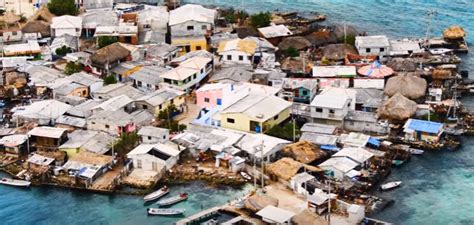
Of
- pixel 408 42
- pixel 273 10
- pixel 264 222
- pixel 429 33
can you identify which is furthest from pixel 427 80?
pixel 273 10

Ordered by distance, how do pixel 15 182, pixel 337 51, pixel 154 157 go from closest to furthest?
pixel 15 182 < pixel 154 157 < pixel 337 51

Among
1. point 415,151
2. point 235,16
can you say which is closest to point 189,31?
point 235,16

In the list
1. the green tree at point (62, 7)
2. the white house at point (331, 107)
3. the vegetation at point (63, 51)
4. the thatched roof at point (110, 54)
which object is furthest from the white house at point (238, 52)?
the green tree at point (62, 7)

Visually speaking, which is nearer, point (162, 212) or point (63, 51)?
point (162, 212)

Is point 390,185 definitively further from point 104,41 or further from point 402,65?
point 104,41

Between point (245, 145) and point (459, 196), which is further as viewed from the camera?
point (245, 145)

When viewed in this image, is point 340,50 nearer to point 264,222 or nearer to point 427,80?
point 427,80
